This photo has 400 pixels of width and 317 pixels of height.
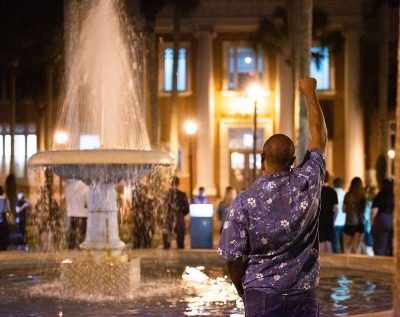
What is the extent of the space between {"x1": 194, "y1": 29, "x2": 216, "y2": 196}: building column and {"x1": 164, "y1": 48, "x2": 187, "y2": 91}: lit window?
1031 mm

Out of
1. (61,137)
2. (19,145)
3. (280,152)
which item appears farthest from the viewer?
(19,145)

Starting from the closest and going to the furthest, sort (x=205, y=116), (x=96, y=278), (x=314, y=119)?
(x=314, y=119) < (x=96, y=278) < (x=205, y=116)

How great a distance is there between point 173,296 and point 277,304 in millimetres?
7153

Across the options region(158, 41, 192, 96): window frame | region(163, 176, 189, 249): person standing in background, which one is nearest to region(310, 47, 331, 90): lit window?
region(158, 41, 192, 96): window frame

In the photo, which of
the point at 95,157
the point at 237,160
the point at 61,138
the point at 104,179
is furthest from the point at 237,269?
the point at 237,160

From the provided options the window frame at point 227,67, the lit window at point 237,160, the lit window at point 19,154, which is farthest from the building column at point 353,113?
the lit window at point 19,154

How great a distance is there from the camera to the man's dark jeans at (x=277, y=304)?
489 centimetres

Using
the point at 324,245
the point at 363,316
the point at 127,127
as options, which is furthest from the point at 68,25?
the point at 363,316

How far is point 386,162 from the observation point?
36375mm

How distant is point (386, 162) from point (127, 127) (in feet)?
73.2

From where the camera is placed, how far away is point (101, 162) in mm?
11820

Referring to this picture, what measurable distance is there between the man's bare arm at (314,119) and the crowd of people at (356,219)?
8.98 m

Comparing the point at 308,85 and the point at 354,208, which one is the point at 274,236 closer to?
the point at 308,85

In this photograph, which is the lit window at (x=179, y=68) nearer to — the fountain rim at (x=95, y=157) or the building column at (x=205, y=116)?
the building column at (x=205, y=116)
